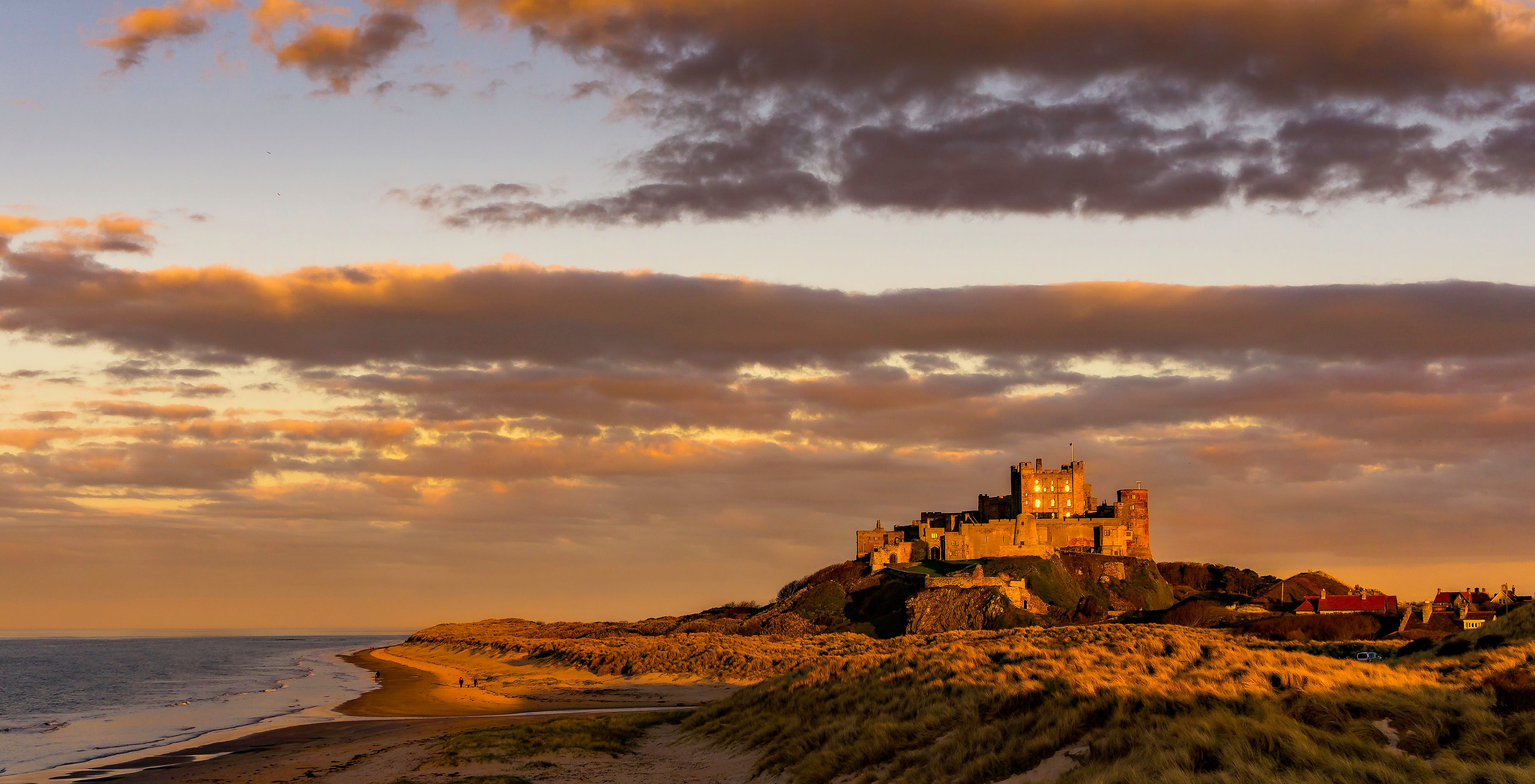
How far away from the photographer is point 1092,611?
4050 inches

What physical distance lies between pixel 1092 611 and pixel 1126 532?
38.9 meters

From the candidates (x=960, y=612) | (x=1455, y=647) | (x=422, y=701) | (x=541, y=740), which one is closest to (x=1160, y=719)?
(x=1455, y=647)

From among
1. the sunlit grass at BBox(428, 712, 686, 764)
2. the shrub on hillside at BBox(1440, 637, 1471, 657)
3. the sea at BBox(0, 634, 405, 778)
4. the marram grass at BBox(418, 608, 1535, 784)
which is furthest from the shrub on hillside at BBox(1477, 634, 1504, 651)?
the sea at BBox(0, 634, 405, 778)

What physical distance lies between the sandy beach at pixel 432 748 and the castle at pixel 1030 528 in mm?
64919

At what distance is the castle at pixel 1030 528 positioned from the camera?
128 metres

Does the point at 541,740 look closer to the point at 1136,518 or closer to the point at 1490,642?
the point at 1490,642

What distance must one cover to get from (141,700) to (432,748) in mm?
48360

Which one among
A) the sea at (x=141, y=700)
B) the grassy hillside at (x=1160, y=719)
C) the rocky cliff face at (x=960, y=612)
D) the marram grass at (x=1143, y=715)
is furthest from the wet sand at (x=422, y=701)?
the rocky cliff face at (x=960, y=612)

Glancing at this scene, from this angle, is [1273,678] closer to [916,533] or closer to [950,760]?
[950,760]

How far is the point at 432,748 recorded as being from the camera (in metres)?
35.3

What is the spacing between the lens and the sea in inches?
1804

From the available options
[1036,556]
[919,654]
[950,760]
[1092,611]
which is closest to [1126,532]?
[1036,556]

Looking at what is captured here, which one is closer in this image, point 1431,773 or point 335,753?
point 1431,773

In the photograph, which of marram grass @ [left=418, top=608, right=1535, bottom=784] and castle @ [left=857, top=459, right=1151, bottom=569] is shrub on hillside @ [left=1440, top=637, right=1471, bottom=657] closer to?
marram grass @ [left=418, top=608, right=1535, bottom=784]
